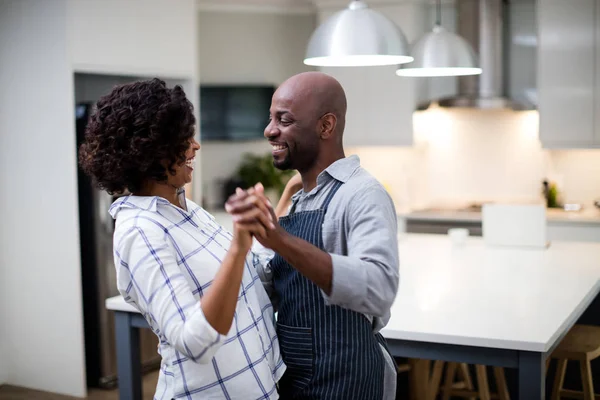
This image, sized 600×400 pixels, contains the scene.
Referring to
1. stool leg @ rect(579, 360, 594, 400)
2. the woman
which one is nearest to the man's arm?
the woman

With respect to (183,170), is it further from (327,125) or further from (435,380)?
(435,380)

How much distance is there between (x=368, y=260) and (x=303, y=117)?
0.36 meters

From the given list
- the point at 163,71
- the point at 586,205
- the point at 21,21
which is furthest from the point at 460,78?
the point at 21,21

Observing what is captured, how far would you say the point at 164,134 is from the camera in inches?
62.2

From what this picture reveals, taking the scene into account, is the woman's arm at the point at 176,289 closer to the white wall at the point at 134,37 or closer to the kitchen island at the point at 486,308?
the kitchen island at the point at 486,308

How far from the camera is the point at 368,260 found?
145cm

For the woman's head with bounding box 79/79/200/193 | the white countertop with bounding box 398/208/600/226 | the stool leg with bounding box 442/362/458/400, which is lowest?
the stool leg with bounding box 442/362/458/400

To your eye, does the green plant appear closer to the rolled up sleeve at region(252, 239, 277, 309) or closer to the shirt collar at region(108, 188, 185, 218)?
the rolled up sleeve at region(252, 239, 277, 309)

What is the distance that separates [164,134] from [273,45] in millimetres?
5966

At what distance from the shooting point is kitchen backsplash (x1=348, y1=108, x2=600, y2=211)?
20.3 ft

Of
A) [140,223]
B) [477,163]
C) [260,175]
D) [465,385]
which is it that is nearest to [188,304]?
[140,223]

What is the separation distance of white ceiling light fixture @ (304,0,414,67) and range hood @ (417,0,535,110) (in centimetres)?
323

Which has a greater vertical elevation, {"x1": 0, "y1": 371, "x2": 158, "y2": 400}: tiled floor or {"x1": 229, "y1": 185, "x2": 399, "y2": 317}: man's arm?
{"x1": 229, "y1": 185, "x2": 399, "y2": 317}: man's arm

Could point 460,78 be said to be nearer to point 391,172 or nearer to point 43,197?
point 391,172
